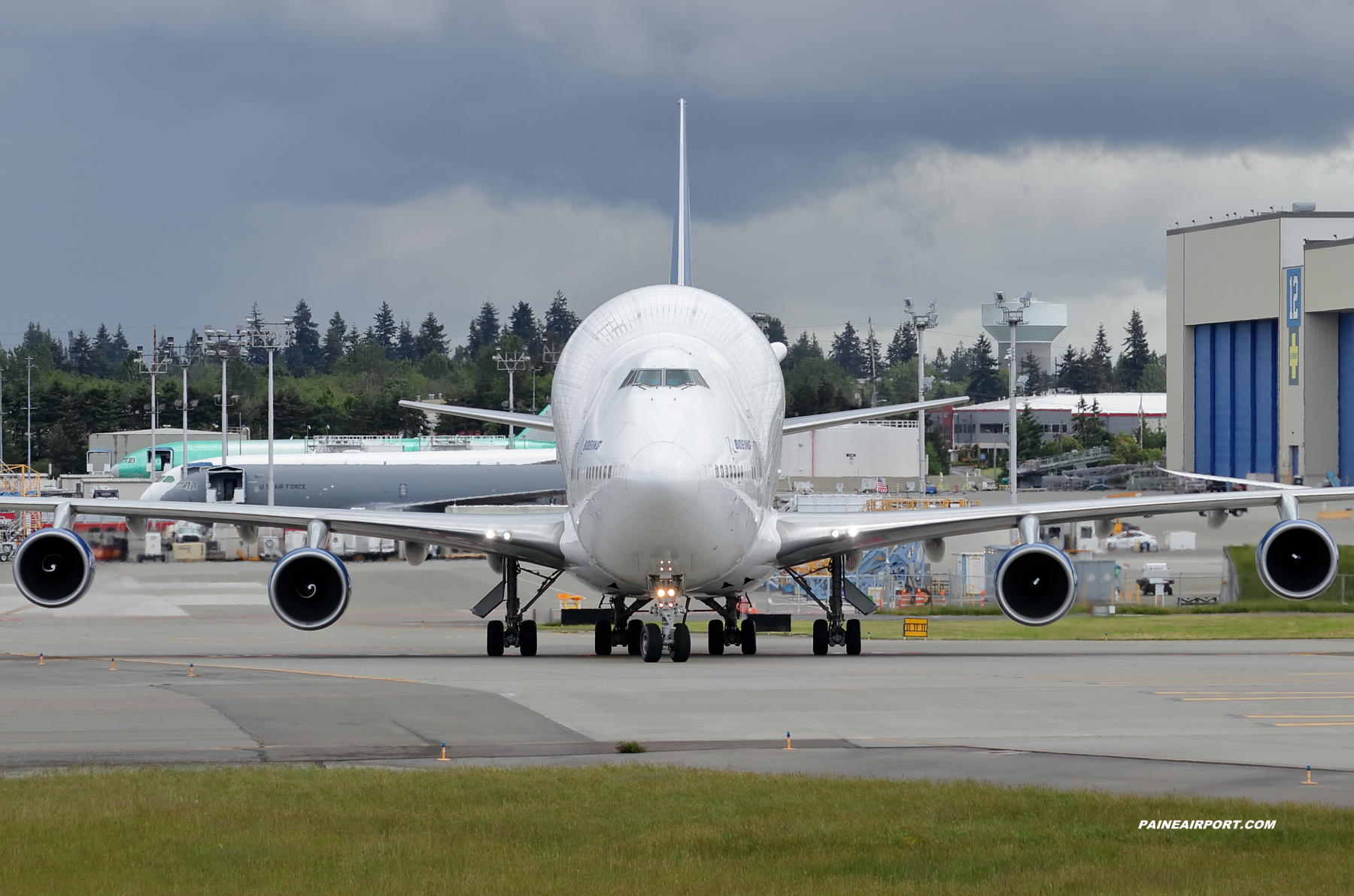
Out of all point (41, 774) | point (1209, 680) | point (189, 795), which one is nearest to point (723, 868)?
point (189, 795)

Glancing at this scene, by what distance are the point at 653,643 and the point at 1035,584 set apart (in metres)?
6.56

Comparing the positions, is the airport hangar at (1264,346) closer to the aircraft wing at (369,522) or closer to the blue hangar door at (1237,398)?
the blue hangar door at (1237,398)

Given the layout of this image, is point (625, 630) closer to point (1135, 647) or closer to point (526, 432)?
point (1135, 647)

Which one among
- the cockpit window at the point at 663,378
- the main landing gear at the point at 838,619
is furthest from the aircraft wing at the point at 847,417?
the cockpit window at the point at 663,378

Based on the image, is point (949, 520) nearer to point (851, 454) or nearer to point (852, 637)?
point (852, 637)

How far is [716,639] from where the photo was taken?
32.3 meters

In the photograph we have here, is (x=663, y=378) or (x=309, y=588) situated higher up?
(x=663, y=378)

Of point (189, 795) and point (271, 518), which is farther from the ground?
point (271, 518)

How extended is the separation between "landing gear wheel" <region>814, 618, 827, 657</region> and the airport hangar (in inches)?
2764

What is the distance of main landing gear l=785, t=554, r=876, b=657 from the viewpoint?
32.5 m

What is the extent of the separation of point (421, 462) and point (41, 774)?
8297 centimetres

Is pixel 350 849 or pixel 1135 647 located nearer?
pixel 350 849

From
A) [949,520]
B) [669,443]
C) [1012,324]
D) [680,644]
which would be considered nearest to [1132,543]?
[1012,324]

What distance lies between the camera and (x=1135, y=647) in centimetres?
3444
